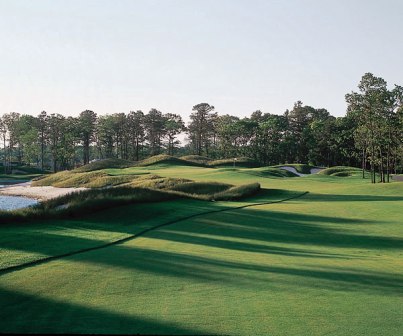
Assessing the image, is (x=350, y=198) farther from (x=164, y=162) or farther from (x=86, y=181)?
(x=164, y=162)

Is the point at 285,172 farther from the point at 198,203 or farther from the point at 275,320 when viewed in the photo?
the point at 275,320

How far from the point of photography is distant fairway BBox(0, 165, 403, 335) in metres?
7.57

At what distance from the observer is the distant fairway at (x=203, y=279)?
7.57 meters

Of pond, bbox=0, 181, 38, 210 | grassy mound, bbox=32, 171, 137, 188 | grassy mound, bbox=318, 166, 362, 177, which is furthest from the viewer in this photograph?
grassy mound, bbox=318, 166, 362, 177

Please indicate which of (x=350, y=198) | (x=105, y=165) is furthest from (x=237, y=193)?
(x=105, y=165)

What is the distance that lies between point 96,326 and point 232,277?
414 cm

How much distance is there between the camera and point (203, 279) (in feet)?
34.0

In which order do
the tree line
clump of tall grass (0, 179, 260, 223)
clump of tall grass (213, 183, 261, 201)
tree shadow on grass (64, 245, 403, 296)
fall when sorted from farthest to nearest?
1. the tree line
2. clump of tall grass (213, 183, 261, 201)
3. clump of tall grass (0, 179, 260, 223)
4. tree shadow on grass (64, 245, 403, 296)

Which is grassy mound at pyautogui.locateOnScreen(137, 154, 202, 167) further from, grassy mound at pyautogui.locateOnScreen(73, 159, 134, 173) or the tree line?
the tree line

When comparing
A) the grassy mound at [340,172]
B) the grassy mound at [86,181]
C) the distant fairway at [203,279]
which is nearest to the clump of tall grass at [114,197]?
the distant fairway at [203,279]

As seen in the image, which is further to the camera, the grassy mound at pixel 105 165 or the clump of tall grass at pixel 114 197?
the grassy mound at pixel 105 165

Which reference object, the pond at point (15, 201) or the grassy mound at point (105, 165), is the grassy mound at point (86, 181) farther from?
the grassy mound at point (105, 165)

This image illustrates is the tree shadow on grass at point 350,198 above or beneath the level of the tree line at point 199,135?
beneath

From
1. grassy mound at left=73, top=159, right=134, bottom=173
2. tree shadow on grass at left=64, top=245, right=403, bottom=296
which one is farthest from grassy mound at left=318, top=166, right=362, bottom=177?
tree shadow on grass at left=64, top=245, right=403, bottom=296
